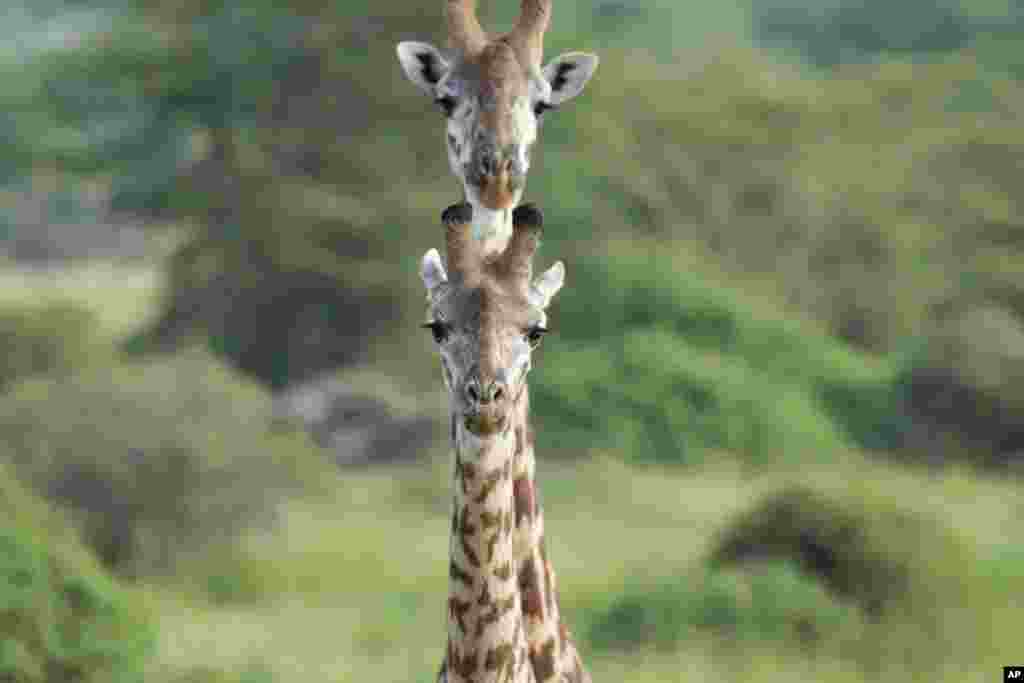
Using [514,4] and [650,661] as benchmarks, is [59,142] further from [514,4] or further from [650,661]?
[650,661]

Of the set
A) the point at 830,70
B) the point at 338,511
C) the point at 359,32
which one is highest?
the point at 830,70

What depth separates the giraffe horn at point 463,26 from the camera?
6.58 m

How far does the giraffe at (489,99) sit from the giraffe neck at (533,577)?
24.7 inches

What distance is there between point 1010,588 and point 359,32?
1216 cm

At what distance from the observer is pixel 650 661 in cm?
1523

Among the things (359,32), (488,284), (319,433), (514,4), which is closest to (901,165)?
(514,4)

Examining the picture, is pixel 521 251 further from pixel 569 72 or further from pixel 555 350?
pixel 555 350

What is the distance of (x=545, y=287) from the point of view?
213 inches

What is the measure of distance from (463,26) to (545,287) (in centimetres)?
149

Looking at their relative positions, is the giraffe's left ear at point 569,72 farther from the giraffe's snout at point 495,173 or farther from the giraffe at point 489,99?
the giraffe's snout at point 495,173

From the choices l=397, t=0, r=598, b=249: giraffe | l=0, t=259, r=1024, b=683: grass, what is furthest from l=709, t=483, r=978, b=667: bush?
l=397, t=0, r=598, b=249: giraffe

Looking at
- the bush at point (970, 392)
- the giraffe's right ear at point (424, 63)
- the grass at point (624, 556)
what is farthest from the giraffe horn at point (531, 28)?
the bush at point (970, 392)

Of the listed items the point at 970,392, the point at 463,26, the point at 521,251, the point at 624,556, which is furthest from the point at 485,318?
the point at 970,392

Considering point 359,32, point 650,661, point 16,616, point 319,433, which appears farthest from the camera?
point 359,32
